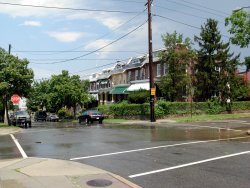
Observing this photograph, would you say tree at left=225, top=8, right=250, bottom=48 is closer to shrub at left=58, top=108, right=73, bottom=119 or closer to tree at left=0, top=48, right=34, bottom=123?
tree at left=0, top=48, right=34, bottom=123

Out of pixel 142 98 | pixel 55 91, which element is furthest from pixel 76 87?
pixel 142 98

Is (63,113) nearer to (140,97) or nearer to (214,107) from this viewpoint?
(140,97)

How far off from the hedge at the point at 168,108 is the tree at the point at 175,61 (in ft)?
9.96

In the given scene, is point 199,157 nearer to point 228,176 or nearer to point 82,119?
point 228,176

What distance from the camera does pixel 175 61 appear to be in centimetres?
4316

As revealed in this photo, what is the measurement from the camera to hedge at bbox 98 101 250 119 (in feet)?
131

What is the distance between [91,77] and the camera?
89.8 metres

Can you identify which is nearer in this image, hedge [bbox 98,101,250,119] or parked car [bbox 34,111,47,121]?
hedge [bbox 98,101,250,119]

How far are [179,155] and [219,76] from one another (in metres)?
33.1

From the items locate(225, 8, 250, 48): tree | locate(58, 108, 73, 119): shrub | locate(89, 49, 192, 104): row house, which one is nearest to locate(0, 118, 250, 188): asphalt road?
locate(225, 8, 250, 48): tree

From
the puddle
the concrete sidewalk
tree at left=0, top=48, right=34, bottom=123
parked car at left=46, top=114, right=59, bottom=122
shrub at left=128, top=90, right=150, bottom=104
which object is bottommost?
the concrete sidewalk

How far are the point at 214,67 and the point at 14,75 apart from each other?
21633 millimetres

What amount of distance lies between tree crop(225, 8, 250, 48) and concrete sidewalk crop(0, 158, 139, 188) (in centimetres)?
2187

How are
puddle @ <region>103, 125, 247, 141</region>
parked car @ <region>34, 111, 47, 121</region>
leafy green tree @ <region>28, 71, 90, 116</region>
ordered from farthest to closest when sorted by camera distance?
parked car @ <region>34, 111, 47, 121</region>
leafy green tree @ <region>28, 71, 90, 116</region>
puddle @ <region>103, 125, 247, 141</region>
